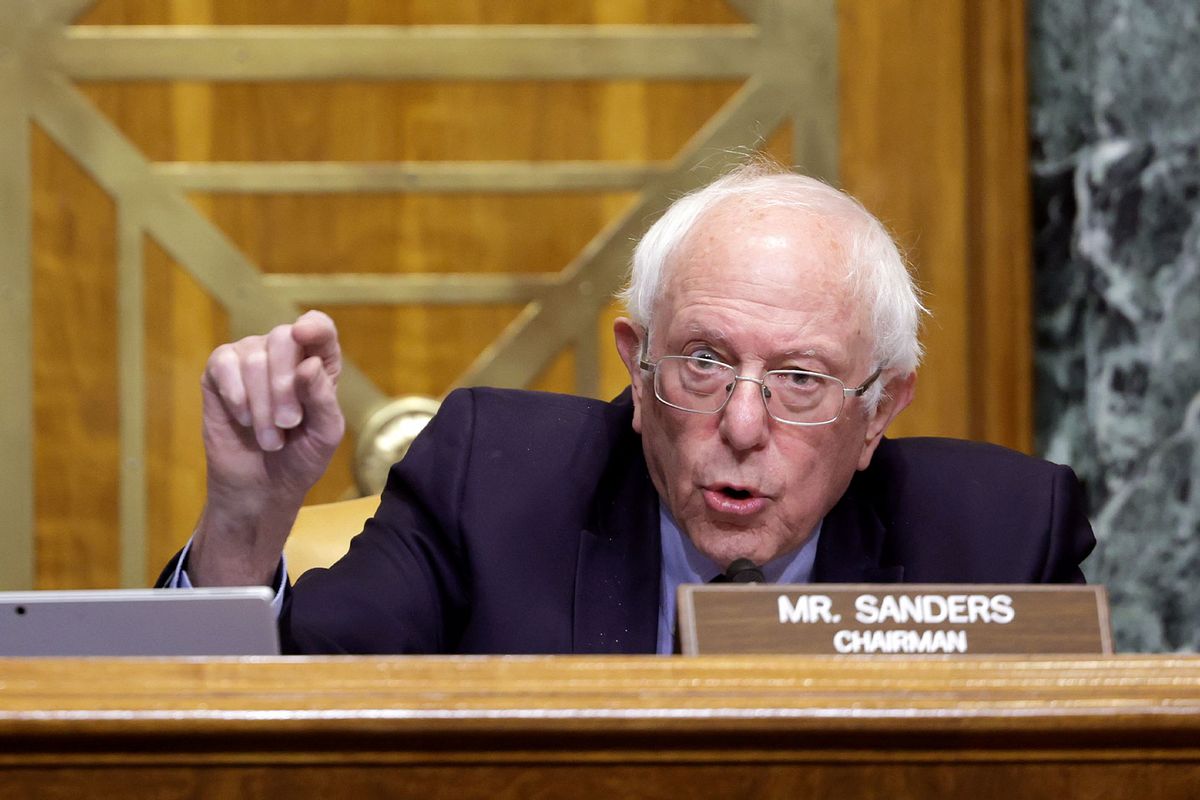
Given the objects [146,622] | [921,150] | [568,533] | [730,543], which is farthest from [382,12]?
[146,622]

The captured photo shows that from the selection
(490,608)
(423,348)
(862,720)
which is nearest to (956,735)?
(862,720)

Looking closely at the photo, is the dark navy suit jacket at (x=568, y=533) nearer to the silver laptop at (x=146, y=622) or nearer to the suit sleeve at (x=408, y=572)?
the suit sleeve at (x=408, y=572)

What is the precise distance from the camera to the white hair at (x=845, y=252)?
1713 millimetres

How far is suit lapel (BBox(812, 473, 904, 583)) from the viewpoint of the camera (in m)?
1.73

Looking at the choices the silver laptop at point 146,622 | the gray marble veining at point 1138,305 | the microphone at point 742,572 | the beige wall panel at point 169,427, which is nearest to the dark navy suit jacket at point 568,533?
the microphone at point 742,572

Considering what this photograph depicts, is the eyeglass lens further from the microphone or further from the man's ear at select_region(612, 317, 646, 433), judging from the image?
the microphone

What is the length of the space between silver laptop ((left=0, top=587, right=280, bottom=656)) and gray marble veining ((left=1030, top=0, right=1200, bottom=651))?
7.34 feet

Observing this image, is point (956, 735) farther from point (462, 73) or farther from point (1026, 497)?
point (462, 73)

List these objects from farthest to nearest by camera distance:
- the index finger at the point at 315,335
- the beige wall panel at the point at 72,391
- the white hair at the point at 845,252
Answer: the beige wall panel at the point at 72,391
the white hair at the point at 845,252
the index finger at the point at 315,335

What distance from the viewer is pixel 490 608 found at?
165 cm

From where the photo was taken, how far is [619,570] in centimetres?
169

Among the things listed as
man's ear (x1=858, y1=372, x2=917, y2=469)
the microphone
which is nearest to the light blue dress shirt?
man's ear (x1=858, y1=372, x2=917, y2=469)

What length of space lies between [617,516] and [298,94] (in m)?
1.64

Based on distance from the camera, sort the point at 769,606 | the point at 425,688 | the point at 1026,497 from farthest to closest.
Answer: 1. the point at 1026,497
2. the point at 769,606
3. the point at 425,688
